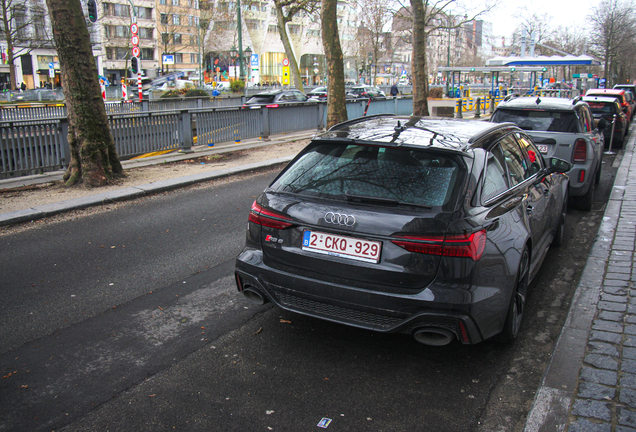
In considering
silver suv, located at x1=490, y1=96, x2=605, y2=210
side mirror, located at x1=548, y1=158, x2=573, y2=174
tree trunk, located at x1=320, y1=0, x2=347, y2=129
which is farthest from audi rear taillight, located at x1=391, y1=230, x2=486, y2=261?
tree trunk, located at x1=320, y1=0, x2=347, y2=129

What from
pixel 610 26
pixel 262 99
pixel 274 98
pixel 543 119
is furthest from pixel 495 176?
pixel 610 26

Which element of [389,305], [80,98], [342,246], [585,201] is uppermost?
Result: [80,98]

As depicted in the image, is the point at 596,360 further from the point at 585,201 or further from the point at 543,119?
the point at 543,119

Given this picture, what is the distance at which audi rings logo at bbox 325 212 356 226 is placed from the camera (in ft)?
10.9

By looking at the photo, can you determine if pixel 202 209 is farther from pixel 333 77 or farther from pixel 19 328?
pixel 333 77

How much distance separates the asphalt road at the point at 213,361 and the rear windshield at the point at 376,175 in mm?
1157

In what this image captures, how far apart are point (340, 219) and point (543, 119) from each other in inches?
240

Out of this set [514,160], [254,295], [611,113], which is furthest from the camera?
[611,113]

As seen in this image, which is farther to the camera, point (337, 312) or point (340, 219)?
point (337, 312)

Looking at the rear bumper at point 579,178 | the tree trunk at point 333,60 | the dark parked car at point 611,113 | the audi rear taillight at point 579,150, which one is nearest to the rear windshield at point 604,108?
the dark parked car at point 611,113

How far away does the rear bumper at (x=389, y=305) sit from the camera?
3188 millimetres

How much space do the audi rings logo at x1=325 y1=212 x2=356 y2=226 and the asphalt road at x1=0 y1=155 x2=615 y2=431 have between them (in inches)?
39.4

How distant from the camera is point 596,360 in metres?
3.59

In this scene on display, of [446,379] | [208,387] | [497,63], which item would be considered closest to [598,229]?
[446,379]
